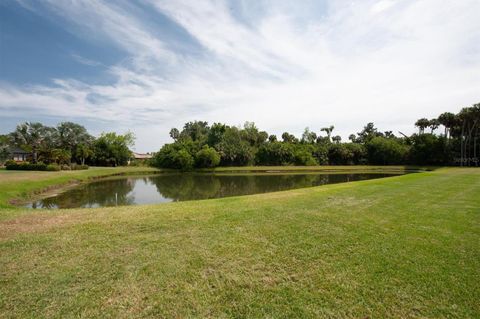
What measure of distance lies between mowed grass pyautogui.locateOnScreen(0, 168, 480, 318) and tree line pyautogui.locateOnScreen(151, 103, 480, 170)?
46274 millimetres

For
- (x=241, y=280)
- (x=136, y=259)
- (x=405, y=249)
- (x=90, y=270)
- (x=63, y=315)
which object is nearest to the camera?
(x=63, y=315)

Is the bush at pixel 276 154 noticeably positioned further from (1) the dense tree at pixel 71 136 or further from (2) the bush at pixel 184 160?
(1) the dense tree at pixel 71 136

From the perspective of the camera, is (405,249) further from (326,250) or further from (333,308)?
(333,308)

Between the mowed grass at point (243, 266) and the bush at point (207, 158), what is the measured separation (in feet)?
148

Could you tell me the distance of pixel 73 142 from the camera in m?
59.7

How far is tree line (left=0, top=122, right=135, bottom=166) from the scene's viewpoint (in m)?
54.5

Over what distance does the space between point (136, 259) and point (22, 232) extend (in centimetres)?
363

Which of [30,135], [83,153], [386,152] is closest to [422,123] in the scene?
[386,152]

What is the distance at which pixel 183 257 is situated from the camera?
4.55m

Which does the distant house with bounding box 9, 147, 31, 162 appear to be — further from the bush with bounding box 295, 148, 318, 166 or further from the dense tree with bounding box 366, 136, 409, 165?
the dense tree with bounding box 366, 136, 409, 165

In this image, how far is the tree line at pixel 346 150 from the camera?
46.2 m

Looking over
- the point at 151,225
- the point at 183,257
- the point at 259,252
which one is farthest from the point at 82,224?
the point at 259,252

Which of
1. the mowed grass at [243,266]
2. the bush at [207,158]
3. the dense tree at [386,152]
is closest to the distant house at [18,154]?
the bush at [207,158]

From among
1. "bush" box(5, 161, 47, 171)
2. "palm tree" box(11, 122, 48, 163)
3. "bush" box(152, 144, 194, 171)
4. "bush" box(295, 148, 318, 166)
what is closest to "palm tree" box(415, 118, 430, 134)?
"bush" box(295, 148, 318, 166)
